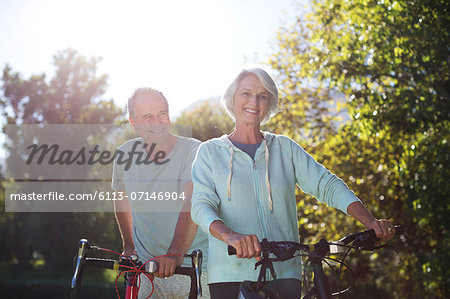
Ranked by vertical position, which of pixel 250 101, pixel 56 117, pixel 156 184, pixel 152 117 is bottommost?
pixel 156 184

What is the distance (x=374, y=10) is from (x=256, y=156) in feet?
19.9

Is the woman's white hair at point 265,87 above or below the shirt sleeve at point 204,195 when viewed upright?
A: above

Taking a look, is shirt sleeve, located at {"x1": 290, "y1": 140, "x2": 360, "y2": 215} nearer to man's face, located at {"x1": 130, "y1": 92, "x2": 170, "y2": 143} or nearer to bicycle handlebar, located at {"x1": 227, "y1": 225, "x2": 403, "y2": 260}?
bicycle handlebar, located at {"x1": 227, "y1": 225, "x2": 403, "y2": 260}

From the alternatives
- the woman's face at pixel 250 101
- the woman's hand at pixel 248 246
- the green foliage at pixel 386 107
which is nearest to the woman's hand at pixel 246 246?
the woman's hand at pixel 248 246

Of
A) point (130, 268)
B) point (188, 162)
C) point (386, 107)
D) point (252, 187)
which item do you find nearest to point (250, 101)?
point (252, 187)

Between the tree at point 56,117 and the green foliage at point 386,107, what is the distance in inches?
165

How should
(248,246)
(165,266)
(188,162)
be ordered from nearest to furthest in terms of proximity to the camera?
(248,246) → (165,266) → (188,162)

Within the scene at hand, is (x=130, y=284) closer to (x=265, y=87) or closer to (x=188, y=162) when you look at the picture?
(x=188, y=162)

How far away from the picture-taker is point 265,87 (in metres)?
2.65

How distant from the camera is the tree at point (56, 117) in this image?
1362cm

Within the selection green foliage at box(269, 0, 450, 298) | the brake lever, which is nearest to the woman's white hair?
the brake lever

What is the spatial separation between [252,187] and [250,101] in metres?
0.42

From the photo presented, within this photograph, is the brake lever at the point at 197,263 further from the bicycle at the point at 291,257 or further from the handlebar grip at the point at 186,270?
the bicycle at the point at 291,257

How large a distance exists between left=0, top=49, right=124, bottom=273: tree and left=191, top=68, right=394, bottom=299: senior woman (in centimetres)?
801
